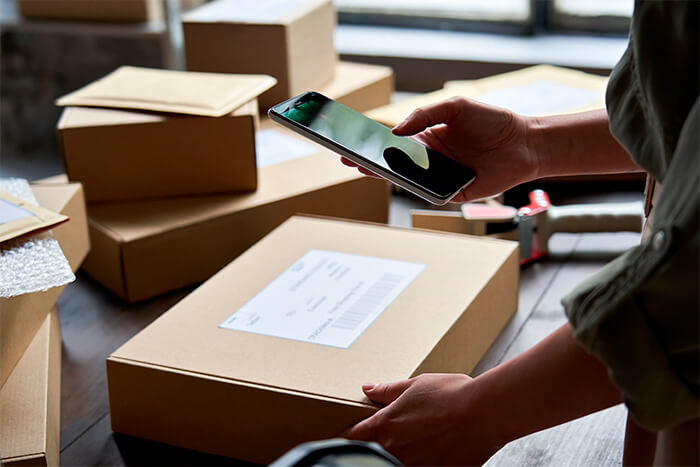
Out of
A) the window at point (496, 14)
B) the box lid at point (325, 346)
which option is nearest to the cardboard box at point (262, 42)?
the box lid at point (325, 346)

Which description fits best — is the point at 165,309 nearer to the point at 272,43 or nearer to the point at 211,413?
the point at 211,413

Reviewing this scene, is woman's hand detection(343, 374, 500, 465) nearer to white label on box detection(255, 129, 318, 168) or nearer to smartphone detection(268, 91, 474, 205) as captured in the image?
smartphone detection(268, 91, 474, 205)

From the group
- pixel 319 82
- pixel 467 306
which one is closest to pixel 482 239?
pixel 467 306

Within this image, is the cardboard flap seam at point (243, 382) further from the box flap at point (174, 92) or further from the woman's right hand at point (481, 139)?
the box flap at point (174, 92)

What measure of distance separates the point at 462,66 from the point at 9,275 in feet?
3.92

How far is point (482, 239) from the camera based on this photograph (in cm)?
98

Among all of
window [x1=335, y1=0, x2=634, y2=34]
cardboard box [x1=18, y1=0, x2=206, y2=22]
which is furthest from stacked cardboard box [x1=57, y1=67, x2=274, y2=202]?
window [x1=335, y1=0, x2=634, y2=34]

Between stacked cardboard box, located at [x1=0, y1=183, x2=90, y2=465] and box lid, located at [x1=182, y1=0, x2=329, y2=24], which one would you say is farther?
box lid, located at [x1=182, y1=0, x2=329, y2=24]

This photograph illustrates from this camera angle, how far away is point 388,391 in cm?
66

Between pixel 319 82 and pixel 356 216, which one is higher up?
pixel 319 82

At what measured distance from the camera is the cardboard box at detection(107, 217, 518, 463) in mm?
711

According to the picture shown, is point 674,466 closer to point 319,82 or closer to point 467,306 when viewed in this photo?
point 467,306

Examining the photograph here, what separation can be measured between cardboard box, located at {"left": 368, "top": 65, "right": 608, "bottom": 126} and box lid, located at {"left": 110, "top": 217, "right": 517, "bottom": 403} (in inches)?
13.2

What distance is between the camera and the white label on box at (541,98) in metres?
1.29
